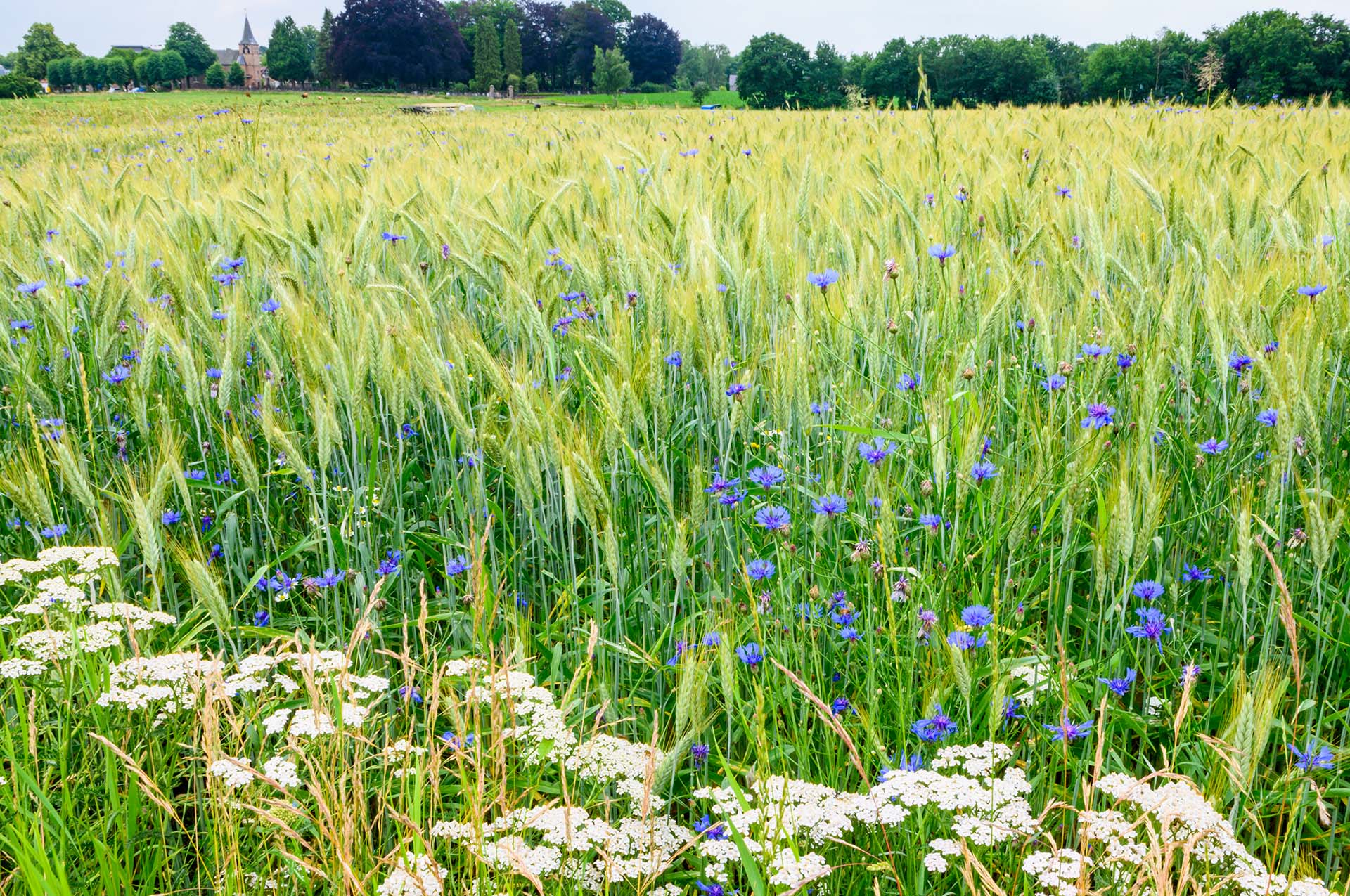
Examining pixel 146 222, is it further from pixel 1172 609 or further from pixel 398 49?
pixel 398 49

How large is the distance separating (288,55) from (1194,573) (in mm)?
99304

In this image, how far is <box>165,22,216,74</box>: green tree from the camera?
113m

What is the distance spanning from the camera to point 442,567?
8.14ft

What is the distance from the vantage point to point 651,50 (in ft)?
321

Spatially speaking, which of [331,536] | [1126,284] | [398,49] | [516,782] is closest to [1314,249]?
[1126,284]

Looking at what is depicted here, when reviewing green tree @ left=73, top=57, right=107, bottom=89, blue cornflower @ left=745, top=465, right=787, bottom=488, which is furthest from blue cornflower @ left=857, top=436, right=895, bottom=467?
green tree @ left=73, top=57, right=107, bottom=89

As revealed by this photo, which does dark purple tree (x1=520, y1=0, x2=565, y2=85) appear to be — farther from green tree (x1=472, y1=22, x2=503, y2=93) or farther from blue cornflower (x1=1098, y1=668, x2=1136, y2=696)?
blue cornflower (x1=1098, y1=668, x2=1136, y2=696)

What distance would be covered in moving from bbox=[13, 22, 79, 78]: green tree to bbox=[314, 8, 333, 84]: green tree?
49.7 m

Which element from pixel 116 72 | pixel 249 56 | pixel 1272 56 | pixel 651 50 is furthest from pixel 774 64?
pixel 249 56

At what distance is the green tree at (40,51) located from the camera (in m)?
101

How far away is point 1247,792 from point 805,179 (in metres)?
3.16

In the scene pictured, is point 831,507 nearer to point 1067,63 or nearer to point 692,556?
point 692,556

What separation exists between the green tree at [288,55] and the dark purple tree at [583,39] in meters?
25.2

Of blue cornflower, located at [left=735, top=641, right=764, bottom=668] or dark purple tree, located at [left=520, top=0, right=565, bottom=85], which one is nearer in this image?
blue cornflower, located at [left=735, top=641, right=764, bottom=668]
